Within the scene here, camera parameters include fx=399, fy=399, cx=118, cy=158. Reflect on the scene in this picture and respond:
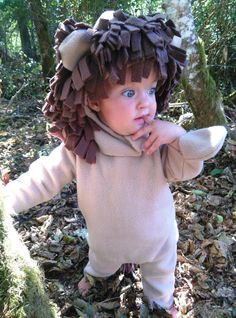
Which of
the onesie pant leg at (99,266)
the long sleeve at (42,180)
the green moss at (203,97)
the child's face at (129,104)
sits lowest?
the onesie pant leg at (99,266)

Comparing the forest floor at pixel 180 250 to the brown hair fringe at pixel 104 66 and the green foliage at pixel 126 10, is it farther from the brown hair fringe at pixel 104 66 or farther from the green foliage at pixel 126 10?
the green foliage at pixel 126 10

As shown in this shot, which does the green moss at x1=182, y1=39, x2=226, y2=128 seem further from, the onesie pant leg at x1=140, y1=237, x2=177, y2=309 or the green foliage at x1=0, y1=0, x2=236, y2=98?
the onesie pant leg at x1=140, y1=237, x2=177, y2=309

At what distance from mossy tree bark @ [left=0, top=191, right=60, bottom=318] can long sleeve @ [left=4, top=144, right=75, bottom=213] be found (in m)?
0.40

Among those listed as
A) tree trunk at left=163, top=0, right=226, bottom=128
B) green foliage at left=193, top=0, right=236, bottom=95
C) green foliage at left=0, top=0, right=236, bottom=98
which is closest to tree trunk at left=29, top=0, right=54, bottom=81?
green foliage at left=0, top=0, right=236, bottom=98

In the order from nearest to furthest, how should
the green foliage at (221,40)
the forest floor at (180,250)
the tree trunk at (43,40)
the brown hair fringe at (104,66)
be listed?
the brown hair fringe at (104,66) < the forest floor at (180,250) < the green foliage at (221,40) < the tree trunk at (43,40)

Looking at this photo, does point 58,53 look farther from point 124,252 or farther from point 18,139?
point 18,139

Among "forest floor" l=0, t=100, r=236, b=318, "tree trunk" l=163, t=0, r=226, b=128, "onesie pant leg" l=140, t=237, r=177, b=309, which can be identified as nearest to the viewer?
"onesie pant leg" l=140, t=237, r=177, b=309

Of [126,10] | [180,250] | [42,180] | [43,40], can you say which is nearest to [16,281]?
[42,180]

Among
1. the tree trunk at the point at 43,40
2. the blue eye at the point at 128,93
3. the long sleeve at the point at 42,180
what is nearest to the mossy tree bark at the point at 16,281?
the long sleeve at the point at 42,180

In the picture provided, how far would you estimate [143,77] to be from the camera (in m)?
1.63

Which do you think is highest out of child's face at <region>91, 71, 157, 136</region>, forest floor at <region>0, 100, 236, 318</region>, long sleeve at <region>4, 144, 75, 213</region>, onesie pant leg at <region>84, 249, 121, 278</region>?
child's face at <region>91, 71, 157, 136</region>

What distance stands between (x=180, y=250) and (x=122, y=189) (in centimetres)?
110

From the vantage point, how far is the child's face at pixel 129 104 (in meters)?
1.68

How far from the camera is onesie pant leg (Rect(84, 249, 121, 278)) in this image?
2172mm
